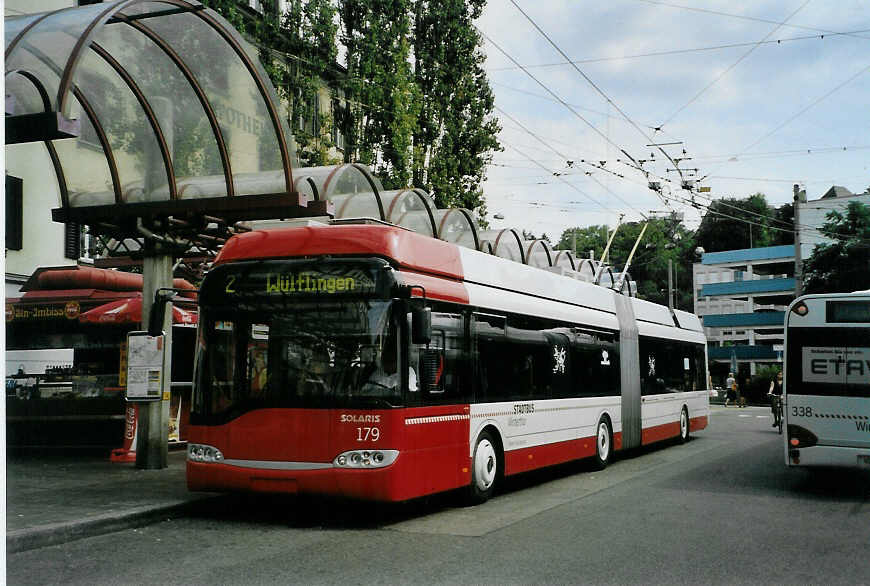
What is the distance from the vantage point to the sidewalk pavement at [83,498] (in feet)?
28.9

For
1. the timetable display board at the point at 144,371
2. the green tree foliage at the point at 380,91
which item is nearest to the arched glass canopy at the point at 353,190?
the timetable display board at the point at 144,371

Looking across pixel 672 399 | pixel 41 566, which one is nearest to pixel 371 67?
pixel 672 399

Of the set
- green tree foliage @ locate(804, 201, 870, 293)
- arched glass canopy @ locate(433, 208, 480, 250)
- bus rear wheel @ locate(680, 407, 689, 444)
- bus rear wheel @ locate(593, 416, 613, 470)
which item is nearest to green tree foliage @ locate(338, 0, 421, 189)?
arched glass canopy @ locate(433, 208, 480, 250)

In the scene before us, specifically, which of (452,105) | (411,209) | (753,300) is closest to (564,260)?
(452,105)

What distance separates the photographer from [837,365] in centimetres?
1259

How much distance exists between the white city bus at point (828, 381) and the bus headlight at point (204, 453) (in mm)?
7236

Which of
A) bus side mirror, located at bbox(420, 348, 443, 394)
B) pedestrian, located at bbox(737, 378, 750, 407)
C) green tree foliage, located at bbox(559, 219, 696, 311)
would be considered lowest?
pedestrian, located at bbox(737, 378, 750, 407)

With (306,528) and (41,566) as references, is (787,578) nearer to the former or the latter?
(306,528)

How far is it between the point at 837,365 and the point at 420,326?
6041 mm

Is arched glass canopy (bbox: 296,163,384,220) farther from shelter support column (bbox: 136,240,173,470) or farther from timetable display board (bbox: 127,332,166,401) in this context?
timetable display board (bbox: 127,332,166,401)

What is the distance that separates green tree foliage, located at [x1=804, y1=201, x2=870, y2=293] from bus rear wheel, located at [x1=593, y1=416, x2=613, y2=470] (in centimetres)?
3467

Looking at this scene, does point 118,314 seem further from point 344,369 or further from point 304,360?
point 344,369

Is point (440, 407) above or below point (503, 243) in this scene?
below

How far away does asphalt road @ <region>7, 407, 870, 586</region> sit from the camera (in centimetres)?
725
